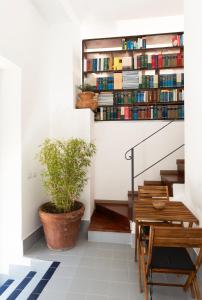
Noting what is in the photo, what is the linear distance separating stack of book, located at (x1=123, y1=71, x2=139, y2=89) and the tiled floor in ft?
9.52

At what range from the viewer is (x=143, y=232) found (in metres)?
2.55

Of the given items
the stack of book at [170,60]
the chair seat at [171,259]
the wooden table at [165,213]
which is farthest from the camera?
the stack of book at [170,60]

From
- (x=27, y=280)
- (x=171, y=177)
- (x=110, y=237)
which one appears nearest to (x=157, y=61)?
(x=171, y=177)

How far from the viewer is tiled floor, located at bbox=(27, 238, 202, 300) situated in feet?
6.95

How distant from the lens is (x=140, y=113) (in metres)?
4.21

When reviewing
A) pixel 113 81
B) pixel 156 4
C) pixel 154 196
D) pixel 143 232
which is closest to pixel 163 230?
pixel 143 232

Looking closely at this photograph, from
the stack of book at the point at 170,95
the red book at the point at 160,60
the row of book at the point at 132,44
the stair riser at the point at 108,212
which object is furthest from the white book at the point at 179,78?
the stair riser at the point at 108,212

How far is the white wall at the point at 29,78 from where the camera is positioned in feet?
8.63

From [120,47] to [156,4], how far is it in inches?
40.5

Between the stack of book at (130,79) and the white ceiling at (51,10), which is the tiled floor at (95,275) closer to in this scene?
the stack of book at (130,79)

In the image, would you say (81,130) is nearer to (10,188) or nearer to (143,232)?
(10,188)

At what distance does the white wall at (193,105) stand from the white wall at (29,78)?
2.20 metres

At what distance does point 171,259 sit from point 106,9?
4.04 meters

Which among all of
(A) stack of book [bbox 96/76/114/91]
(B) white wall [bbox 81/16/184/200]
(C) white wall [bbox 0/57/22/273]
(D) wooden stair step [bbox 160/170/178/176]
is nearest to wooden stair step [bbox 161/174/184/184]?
(D) wooden stair step [bbox 160/170/178/176]
